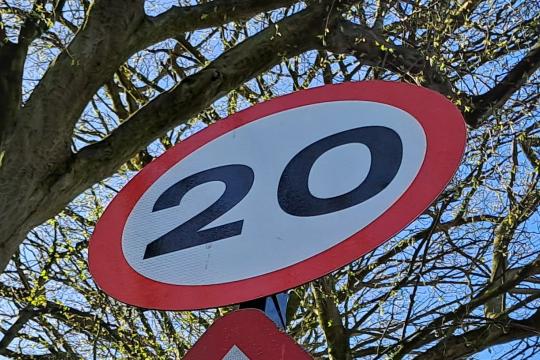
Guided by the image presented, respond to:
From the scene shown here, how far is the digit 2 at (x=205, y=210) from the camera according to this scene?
1.72 metres

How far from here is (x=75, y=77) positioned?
3.66 metres

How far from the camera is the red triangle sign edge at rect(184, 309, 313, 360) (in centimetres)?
142

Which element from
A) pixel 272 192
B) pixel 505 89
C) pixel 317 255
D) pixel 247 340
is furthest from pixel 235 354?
pixel 505 89

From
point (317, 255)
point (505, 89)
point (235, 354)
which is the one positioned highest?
point (505, 89)

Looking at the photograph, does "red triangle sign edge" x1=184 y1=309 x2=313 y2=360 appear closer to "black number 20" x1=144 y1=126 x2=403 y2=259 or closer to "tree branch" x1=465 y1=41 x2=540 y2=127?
"black number 20" x1=144 y1=126 x2=403 y2=259

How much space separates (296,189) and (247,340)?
41cm

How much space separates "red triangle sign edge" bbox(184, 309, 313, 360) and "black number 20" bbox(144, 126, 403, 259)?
256 millimetres

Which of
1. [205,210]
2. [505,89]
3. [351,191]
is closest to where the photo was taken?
[351,191]

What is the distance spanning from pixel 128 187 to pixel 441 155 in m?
0.88

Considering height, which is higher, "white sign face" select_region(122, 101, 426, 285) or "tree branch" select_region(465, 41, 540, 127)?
"tree branch" select_region(465, 41, 540, 127)

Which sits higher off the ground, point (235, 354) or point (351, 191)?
point (351, 191)

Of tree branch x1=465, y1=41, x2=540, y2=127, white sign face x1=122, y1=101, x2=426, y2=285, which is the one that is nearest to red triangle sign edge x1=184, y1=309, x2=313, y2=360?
white sign face x1=122, y1=101, x2=426, y2=285

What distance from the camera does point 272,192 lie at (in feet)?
5.69

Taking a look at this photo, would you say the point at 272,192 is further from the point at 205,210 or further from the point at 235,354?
the point at 235,354
